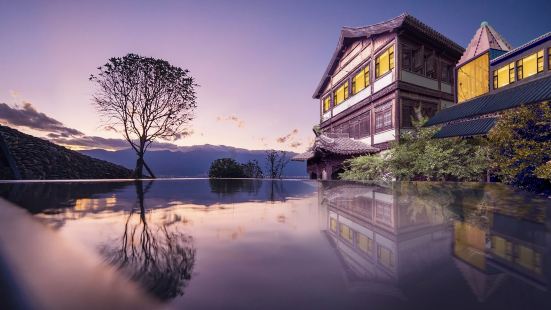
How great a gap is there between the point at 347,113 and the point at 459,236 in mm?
17095

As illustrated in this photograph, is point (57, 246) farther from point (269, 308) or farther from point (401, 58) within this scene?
point (401, 58)

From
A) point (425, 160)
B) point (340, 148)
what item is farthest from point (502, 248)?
point (340, 148)

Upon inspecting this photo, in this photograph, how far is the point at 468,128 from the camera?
11109 millimetres

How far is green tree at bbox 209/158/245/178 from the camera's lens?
18.6 meters

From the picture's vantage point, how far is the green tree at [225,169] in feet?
60.9

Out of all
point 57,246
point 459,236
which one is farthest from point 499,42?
point 57,246

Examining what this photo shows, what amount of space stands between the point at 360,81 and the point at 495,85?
7.25m

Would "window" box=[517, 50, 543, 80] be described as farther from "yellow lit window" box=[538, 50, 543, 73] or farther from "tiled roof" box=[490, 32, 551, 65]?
"tiled roof" box=[490, 32, 551, 65]

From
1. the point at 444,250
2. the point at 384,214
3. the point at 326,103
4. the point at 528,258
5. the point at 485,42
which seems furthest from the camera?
the point at 326,103

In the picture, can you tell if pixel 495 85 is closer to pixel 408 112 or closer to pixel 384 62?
pixel 408 112

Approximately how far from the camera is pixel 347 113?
61.3ft

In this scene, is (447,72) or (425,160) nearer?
(425,160)

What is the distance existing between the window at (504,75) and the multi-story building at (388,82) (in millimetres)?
2552

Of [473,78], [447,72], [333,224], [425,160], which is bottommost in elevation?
[333,224]
